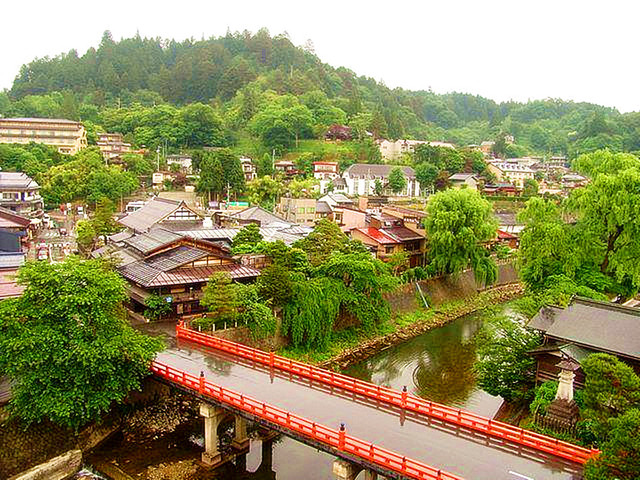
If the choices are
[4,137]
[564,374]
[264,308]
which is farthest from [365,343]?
[4,137]

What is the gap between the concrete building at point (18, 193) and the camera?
5003 centimetres

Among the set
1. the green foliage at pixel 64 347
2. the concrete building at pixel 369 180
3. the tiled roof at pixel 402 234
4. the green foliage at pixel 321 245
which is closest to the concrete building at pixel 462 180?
the concrete building at pixel 369 180

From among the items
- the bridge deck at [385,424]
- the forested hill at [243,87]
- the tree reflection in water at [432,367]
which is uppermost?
the forested hill at [243,87]

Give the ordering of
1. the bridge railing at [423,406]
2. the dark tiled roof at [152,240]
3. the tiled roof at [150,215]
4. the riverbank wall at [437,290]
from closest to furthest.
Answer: the bridge railing at [423,406]
the dark tiled roof at [152,240]
the riverbank wall at [437,290]
the tiled roof at [150,215]

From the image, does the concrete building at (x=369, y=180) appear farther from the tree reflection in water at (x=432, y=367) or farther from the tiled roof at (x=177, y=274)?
the tiled roof at (x=177, y=274)

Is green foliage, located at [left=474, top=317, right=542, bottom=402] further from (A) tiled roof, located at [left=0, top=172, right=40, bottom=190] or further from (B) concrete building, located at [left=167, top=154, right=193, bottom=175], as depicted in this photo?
(B) concrete building, located at [left=167, top=154, right=193, bottom=175]

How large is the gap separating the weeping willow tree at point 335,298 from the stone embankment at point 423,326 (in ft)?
4.09

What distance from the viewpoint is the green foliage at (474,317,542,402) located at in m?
20.4

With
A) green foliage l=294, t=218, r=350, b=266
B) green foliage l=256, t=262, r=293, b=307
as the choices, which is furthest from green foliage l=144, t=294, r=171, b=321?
green foliage l=294, t=218, r=350, b=266

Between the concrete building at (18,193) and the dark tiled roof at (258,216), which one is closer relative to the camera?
the dark tiled roof at (258,216)

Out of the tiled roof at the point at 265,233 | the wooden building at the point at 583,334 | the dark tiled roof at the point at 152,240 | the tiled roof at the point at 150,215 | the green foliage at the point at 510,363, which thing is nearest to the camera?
the wooden building at the point at 583,334

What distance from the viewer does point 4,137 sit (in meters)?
71.9

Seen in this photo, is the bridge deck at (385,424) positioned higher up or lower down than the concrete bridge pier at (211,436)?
higher up

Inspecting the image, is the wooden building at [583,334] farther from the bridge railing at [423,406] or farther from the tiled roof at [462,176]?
the tiled roof at [462,176]
